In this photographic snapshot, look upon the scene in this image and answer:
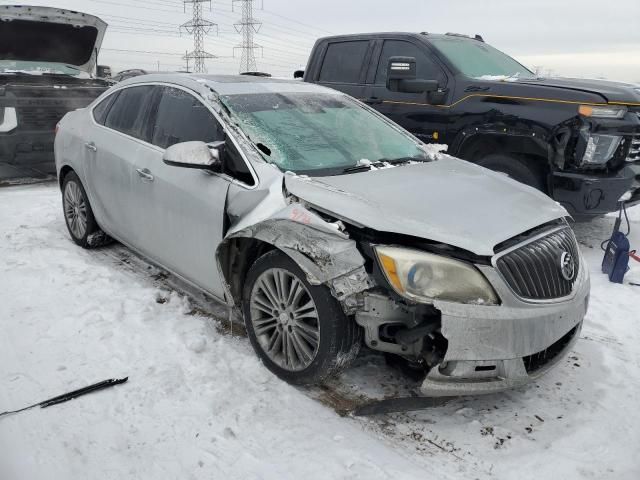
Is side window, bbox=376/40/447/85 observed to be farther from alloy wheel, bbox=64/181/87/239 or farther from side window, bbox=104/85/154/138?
alloy wheel, bbox=64/181/87/239

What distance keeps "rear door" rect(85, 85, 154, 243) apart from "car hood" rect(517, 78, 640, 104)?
3.82 m

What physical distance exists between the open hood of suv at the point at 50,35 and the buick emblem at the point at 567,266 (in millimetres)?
7776

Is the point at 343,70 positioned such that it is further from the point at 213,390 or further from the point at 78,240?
the point at 213,390

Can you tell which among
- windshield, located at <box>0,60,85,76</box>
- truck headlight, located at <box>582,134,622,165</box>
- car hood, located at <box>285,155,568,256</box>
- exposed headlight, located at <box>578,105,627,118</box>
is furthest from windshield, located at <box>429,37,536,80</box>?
windshield, located at <box>0,60,85,76</box>

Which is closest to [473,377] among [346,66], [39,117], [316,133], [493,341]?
[493,341]

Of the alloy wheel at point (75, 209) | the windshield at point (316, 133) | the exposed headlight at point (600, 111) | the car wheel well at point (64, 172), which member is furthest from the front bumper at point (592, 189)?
the car wheel well at point (64, 172)

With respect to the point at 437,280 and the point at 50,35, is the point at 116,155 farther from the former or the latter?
the point at 50,35

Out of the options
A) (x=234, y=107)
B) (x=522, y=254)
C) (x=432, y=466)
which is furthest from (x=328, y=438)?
(x=234, y=107)

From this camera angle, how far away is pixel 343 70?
6.93 metres

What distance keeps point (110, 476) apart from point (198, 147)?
1.82m

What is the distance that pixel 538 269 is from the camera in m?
2.66

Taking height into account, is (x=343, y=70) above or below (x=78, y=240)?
above

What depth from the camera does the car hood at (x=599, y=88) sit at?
194 inches

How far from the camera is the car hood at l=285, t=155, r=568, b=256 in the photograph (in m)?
2.59
